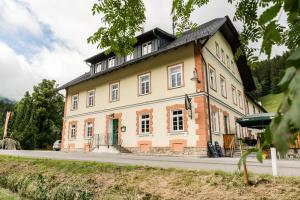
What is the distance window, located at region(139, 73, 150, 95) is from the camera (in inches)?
755

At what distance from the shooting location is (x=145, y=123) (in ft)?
61.0

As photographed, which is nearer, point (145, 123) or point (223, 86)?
point (145, 123)

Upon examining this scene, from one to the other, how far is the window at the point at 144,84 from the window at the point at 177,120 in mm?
3036

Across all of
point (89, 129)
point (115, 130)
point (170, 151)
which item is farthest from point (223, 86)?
point (89, 129)

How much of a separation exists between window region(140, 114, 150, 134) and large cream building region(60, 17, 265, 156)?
0.16ft

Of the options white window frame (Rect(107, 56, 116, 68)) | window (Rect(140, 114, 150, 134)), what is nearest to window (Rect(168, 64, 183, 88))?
window (Rect(140, 114, 150, 134))

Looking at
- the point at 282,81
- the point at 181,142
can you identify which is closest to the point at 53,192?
the point at 282,81

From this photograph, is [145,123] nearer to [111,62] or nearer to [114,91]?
[114,91]

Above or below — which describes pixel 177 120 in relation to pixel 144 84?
below

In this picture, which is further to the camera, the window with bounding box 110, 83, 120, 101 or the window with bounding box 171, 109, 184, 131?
the window with bounding box 110, 83, 120, 101

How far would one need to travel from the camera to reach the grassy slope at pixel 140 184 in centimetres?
386

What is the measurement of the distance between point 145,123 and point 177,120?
9.33 ft

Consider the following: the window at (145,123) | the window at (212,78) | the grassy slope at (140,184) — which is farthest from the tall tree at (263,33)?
the window at (145,123)

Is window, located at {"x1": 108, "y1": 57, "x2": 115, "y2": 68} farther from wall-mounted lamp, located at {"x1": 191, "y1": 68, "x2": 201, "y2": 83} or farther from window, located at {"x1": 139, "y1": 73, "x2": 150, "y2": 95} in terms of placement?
wall-mounted lamp, located at {"x1": 191, "y1": 68, "x2": 201, "y2": 83}
